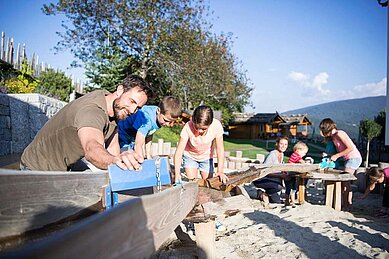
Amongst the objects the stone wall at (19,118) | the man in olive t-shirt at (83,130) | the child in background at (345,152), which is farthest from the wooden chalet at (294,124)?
the man in olive t-shirt at (83,130)

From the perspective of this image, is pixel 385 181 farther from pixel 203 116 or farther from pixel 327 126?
pixel 203 116

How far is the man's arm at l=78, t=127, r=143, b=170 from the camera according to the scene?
5.46 feet

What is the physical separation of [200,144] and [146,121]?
843 mm

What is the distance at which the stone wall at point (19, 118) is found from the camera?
5.12 metres

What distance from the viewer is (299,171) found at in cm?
554

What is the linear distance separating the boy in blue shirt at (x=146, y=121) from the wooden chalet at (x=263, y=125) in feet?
111

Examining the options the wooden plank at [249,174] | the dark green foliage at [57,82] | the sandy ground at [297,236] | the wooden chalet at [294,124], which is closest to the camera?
the sandy ground at [297,236]

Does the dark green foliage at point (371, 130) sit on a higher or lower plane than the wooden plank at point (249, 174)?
higher

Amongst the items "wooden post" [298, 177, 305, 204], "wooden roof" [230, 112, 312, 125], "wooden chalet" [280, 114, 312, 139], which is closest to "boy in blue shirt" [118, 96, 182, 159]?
"wooden post" [298, 177, 305, 204]

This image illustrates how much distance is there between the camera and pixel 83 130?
81.3 inches

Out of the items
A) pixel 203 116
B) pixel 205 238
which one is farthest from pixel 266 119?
pixel 205 238

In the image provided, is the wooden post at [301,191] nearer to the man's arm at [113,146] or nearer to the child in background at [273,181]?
the child in background at [273,181]

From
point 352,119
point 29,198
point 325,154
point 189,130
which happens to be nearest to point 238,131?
Answer: point 352,119

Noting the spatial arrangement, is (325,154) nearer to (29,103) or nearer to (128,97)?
(128,97)
